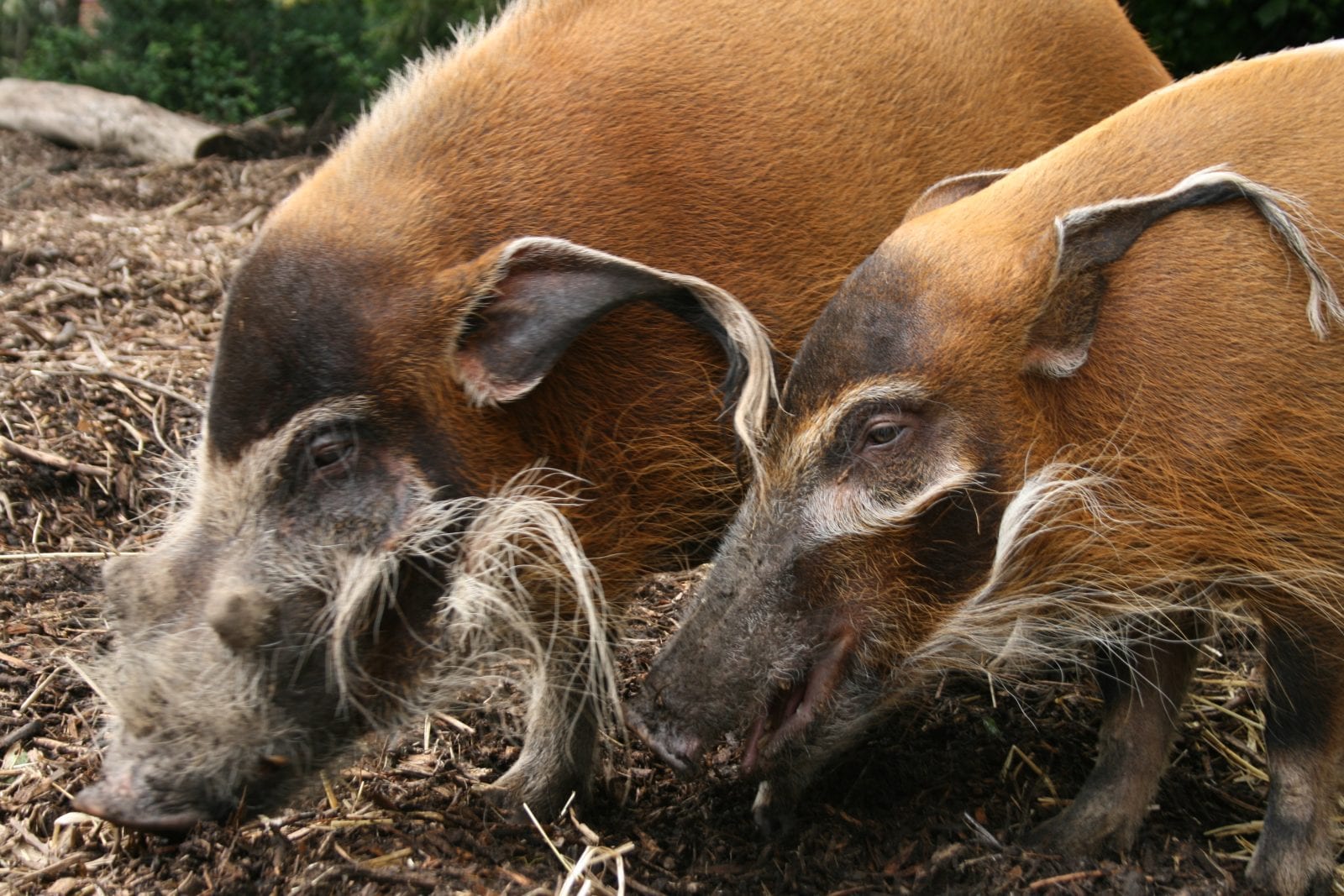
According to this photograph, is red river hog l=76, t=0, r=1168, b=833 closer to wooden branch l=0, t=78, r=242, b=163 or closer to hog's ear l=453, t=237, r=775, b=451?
hog's ear l=453, t=237, r=775, b=451

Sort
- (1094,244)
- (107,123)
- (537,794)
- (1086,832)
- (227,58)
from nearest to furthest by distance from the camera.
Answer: (1094,244) → (1086,832) → (537,794) → (107,123) → (227,58)

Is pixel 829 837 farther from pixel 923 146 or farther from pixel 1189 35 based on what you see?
pixel 1189 35

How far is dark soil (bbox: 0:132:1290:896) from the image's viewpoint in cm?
269

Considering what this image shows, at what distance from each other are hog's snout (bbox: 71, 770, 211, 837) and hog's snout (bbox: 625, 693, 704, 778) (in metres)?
0.87

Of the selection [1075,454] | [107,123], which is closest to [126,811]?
[1075,454]

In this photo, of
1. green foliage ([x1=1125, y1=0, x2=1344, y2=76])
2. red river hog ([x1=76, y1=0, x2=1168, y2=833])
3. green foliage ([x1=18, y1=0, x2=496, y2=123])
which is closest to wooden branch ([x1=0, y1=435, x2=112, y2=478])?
red river hog ([x1=76, y1=0, x2=1168, y2=833])

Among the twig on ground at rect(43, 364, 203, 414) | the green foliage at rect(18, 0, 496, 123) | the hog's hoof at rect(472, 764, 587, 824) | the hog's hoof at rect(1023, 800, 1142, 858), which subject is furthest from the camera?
the green foliage at rect(18, 0, 496, 123)

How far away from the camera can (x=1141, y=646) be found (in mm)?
3143

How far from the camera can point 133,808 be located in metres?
2.60

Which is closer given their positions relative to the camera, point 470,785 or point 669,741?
point 669,741

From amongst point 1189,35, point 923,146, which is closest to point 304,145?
point 1189,35

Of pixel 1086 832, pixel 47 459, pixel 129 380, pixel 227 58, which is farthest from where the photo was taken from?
pixel 227 58

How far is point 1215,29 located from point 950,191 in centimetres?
496

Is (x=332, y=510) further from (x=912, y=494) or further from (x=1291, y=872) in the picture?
(x=1291, y=872)
